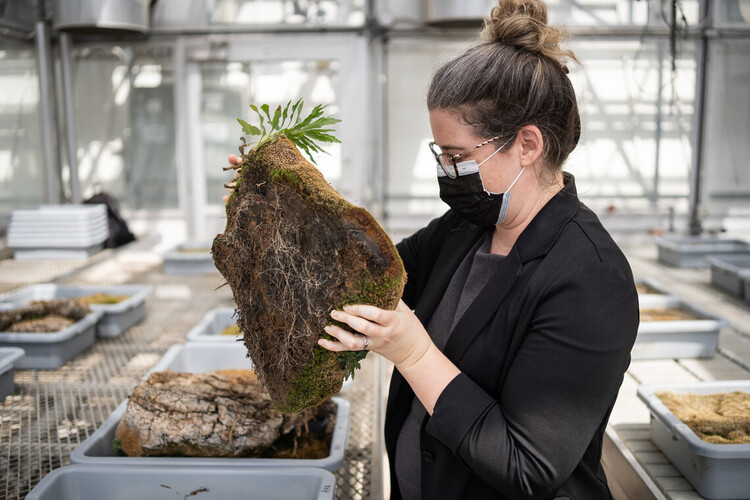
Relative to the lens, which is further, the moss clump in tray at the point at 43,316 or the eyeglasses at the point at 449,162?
the moss clump in tray at the point at 43,316

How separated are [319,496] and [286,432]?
0.38 m

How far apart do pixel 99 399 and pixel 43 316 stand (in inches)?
31.1

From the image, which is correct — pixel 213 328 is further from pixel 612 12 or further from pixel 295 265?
pixel 612 12

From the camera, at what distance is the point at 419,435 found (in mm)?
1373

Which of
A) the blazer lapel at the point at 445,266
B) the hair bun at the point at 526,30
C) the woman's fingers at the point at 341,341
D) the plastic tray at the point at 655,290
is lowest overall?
the plastic tray at the point at 655,290

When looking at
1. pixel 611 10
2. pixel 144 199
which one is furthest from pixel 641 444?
pixel 144 199

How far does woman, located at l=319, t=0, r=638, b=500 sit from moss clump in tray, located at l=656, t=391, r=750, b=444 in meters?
0.80

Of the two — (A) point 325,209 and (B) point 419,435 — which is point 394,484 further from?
(A) point 325,209

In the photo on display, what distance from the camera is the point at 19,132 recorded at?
19.2 ft

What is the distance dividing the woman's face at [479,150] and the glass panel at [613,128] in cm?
537

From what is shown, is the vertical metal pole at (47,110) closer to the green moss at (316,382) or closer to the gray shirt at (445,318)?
the green moss at (316,382)

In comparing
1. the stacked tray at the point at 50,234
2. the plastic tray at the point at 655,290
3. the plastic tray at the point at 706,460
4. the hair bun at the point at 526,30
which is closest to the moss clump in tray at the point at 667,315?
the plastic tray at the point at 655,290

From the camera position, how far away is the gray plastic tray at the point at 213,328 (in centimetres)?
246

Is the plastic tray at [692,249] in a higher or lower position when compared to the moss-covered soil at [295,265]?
lower
